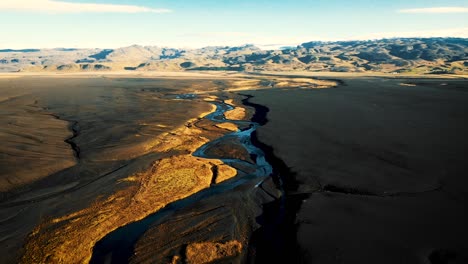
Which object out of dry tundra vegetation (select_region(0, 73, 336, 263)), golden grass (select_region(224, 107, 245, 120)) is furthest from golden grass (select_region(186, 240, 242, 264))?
golden grass (select_region(224, 107, 245, 120))

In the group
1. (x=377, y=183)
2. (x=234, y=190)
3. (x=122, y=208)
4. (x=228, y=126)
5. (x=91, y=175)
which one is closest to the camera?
(x=122, y=208)

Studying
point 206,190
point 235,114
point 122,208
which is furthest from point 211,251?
point 235,114

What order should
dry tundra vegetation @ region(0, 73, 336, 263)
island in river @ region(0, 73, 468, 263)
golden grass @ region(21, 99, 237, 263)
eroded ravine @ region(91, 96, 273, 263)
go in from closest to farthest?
1. golden grass @ region(21, 99, 237, 263)
2. eroded ravine @ region(91, 96, 273, 263)
3. island in river @ region(0, 73, 468, 263)
4. dry tundra vegetation @ region(0, 73, 336, 263)

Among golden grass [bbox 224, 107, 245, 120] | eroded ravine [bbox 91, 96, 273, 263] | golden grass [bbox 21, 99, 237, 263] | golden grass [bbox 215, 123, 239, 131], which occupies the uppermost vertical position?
golden grass [bbox 21, 99, 237, 263]

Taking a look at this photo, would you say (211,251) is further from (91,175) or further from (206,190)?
(91,175)

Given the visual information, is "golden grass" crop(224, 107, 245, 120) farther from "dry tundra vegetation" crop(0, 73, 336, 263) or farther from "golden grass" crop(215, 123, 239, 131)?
"golden grass" crop(215, 123, 239, 131)

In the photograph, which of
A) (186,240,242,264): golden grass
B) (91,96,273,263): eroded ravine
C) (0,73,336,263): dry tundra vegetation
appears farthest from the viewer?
(0,73,336,263): dry tundra vegetation

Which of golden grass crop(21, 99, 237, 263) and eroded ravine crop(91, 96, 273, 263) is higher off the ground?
golden grass crop(21, 99, 237, 263)
